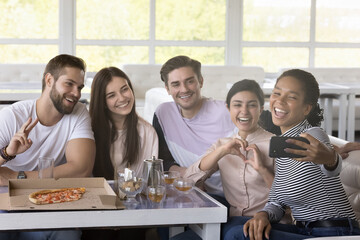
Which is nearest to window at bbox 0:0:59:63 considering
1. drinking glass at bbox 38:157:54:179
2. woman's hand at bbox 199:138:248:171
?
drinking glass at bbox 38:157:54:179

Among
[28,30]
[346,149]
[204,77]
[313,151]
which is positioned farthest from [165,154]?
[28,30]

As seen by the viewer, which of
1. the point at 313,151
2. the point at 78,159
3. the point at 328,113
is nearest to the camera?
the point at 313,151

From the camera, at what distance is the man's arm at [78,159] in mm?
2707

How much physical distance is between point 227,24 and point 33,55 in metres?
2.53

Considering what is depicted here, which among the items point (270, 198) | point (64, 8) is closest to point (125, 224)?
point (270, 198)

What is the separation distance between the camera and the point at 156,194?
91.2 inches

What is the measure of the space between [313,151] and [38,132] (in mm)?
1345

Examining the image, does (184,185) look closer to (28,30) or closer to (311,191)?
(311,191)

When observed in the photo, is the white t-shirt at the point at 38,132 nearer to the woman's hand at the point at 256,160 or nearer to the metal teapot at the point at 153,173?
the metal teapot at the point at 153,173

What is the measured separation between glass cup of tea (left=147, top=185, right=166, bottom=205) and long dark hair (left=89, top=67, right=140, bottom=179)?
2.01ft

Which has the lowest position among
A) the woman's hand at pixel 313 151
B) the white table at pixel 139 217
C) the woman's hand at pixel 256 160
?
the white table at pixel 139 217

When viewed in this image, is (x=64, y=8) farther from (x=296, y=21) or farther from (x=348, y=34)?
(x=348, y=34)

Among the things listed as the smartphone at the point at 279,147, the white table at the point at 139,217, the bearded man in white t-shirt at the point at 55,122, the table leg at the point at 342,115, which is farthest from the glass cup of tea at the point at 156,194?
the table leg at the point at 342,115

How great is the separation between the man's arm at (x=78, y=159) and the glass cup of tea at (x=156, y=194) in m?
0.52
